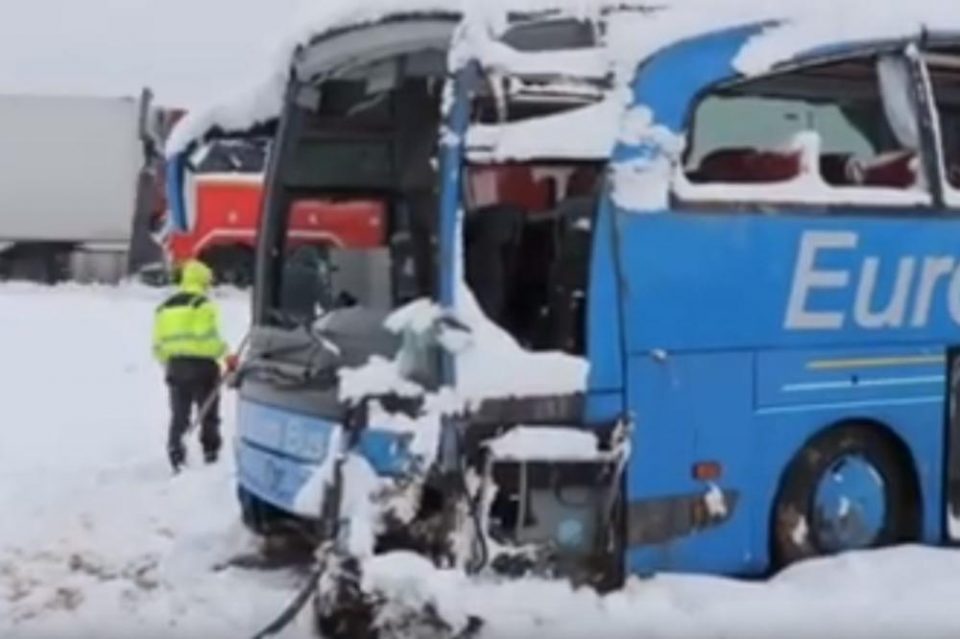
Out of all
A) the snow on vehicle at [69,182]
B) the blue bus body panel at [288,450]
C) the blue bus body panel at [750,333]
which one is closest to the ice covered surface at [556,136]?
the blue bus body panel at [750,333]

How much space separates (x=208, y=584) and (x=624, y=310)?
2.46 m

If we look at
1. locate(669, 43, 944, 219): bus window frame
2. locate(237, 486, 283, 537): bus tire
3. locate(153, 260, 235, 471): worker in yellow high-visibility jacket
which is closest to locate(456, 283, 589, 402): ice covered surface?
locate(669, 43, 944, 219): bus window frame

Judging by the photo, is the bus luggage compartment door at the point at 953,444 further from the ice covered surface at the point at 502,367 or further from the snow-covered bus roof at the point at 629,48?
the ice covered surface at the point at 502,367

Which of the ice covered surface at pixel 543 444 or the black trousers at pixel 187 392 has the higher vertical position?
the ice covered surface at pixel 543 444

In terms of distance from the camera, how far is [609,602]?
22.6ft

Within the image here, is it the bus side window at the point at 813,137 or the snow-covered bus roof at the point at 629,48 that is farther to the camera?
the bus side window at the point at 813,137

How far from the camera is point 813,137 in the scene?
752cm

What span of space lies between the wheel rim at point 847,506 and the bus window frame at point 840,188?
114 cm

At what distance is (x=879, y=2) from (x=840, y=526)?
2.40 metres

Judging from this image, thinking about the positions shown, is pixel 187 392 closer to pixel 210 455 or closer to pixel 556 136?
pixel 210 455

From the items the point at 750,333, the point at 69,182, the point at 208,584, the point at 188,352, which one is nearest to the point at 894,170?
the point at 750,333

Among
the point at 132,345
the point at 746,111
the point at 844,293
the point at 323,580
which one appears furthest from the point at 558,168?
the point at 132,345

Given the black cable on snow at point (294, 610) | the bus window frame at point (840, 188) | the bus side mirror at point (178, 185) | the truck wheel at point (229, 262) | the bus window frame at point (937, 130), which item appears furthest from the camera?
the truck wheel at point (229, 262)

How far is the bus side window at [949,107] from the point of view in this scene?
308 inches
